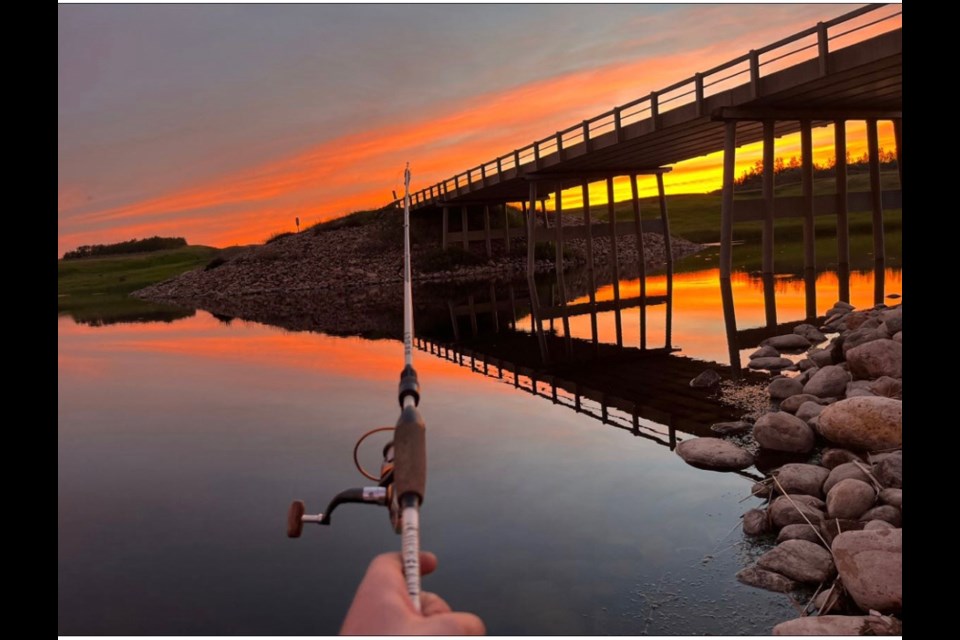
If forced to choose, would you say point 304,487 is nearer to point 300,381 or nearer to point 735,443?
point 735,443

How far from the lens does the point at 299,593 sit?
5.92 meters

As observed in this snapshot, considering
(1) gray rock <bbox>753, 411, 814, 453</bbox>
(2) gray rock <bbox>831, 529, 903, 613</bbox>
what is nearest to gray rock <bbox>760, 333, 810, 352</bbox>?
(1) gray rock <bbox>753, 411, 814, 453</bbox>

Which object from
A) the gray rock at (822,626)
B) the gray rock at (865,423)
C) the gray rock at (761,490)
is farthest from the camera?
the gray rock at (865,423)

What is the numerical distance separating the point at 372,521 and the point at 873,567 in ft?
14.4

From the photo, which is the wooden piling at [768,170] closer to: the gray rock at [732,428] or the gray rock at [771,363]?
the gray rock at [771,363]

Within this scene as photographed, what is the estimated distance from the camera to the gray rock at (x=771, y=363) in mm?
12625

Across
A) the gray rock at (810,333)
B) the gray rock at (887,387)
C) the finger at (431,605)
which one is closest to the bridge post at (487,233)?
the gray rock at (810,333)

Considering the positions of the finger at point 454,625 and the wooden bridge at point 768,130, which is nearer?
the finger at point 454,625

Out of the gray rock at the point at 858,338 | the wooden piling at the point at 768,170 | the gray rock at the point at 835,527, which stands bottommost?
the gray rock at the point at 835,527

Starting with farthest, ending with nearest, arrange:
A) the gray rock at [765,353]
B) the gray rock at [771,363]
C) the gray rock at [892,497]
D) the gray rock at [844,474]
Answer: the gray rock at [765,353] → the gray rock at [771,363] → the gray rock at [844,474] → the gray rock at [892,497]

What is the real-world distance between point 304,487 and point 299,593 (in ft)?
9.14

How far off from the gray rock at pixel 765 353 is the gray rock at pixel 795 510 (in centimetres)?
730
